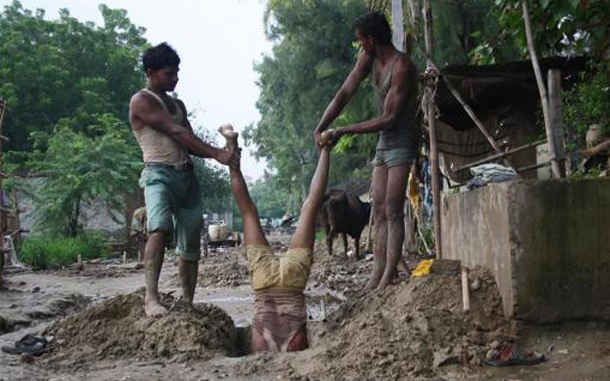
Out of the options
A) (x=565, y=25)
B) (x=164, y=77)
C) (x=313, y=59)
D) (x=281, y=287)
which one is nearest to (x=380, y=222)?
(x=281, y=287)

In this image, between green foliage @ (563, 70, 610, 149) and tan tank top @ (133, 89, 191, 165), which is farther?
green foliage @ (563, 70, 610, 149)

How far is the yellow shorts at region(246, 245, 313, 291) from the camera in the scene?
4477 mm

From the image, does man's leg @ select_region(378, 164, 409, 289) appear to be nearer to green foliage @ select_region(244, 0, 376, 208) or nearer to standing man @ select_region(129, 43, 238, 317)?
standing man @ select_region(129, 43, 238, 317)

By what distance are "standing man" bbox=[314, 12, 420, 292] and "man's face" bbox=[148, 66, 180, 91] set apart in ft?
3.96

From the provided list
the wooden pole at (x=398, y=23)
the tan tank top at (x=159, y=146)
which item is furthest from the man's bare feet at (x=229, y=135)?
the wooden pole at (x=398, y=23)

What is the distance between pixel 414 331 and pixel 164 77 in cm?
→ 268

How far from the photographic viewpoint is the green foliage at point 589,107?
5.89 metres

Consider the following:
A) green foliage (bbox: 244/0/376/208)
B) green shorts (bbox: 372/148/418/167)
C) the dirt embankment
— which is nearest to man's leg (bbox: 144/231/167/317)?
the dirt embankment

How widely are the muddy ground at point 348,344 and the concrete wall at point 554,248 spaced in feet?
0.44

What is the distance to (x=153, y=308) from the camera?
4570 millimetres

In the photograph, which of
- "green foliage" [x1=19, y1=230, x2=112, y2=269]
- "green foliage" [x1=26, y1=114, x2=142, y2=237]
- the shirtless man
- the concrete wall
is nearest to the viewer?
the concrete wall

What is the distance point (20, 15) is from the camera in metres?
35.2

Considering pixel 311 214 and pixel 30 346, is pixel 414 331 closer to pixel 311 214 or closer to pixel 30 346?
pixel 311 214

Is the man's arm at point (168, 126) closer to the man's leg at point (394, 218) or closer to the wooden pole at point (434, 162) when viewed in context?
the man's leg at point (394, 218)
